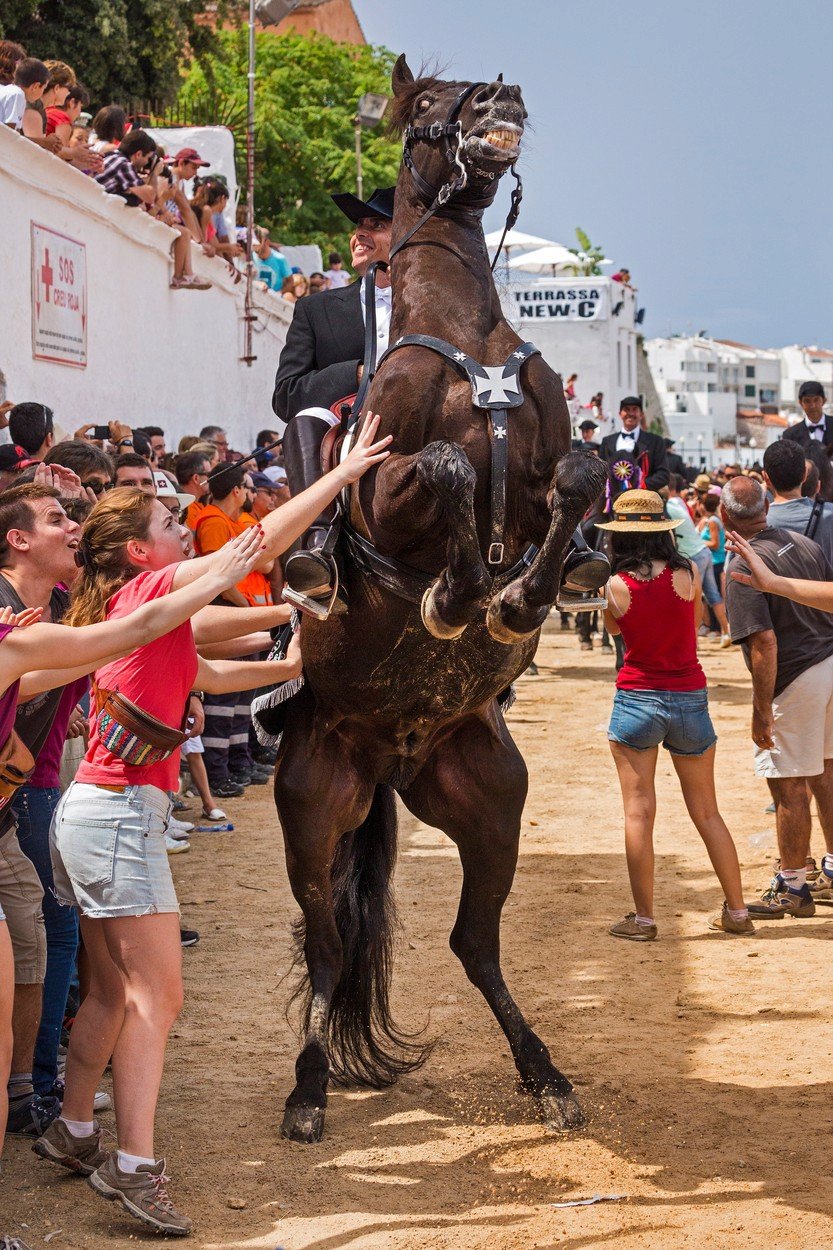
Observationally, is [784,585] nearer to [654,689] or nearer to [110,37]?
[654,689]

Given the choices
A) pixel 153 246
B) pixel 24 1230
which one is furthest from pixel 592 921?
pixel 153 246

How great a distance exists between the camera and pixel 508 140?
4.61 meters

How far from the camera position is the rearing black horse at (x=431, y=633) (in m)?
4.34

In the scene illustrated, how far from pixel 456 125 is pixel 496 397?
3.28ft

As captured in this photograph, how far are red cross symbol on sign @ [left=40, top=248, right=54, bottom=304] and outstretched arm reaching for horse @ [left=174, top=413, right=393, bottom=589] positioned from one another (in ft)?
27.9

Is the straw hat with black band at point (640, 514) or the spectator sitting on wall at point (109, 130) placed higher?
the spectator sitting on wall at point (109, 130)

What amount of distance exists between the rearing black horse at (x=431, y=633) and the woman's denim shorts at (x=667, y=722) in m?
1.67

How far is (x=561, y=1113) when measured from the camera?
16.4 ft

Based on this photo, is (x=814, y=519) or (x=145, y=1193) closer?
(x=145, y=1193)

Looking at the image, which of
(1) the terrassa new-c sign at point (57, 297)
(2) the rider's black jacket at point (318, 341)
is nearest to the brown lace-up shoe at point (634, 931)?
(2) the rider's black jacket at point (318, 341)

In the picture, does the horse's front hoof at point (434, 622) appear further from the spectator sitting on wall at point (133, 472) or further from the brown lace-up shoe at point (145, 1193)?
the spectator sitting on wall at point (133, 472)

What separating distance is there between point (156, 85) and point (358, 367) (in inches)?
788

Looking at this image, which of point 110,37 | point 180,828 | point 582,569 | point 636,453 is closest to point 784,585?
point 582,569

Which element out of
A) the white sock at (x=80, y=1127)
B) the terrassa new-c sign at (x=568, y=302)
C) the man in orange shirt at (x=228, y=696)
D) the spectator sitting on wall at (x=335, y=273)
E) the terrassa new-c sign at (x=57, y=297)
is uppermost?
the terrassa new-c sign at (x=568, y=302)
